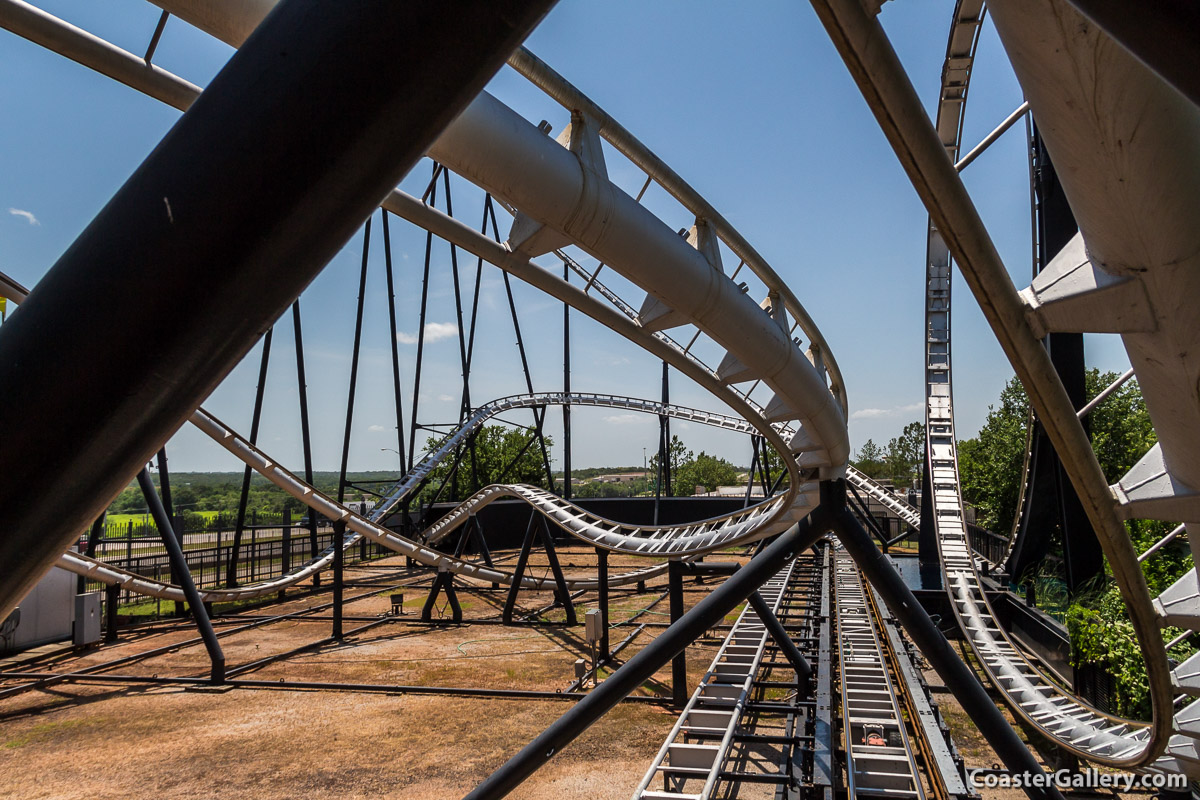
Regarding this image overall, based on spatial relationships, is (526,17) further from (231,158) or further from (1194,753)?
(1194,753)

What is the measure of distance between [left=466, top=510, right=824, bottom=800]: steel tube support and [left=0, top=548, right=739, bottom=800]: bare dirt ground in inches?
148

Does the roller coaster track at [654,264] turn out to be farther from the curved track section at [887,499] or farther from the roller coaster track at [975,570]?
the curved track section at [887,499]

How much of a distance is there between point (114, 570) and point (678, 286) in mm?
12138

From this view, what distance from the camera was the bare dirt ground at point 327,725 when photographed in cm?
642

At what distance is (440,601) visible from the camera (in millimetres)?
16375

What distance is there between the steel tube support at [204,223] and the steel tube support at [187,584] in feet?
33.9

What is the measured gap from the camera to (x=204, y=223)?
0.57 metres

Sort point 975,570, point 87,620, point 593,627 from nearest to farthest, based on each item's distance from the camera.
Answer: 1. point 593,627
2. point 975,570
3. point 87,620

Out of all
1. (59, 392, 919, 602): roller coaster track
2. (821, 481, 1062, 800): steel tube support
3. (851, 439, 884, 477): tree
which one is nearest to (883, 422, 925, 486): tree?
(851, 439, 884, 477): tree

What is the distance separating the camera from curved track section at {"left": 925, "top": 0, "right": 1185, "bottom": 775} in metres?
5.44

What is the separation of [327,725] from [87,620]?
23.0 ft

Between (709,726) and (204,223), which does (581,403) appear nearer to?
(709,726)

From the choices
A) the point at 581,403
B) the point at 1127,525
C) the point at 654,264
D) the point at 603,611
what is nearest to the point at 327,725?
the point at 603,611

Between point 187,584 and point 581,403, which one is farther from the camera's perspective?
point 581,403
